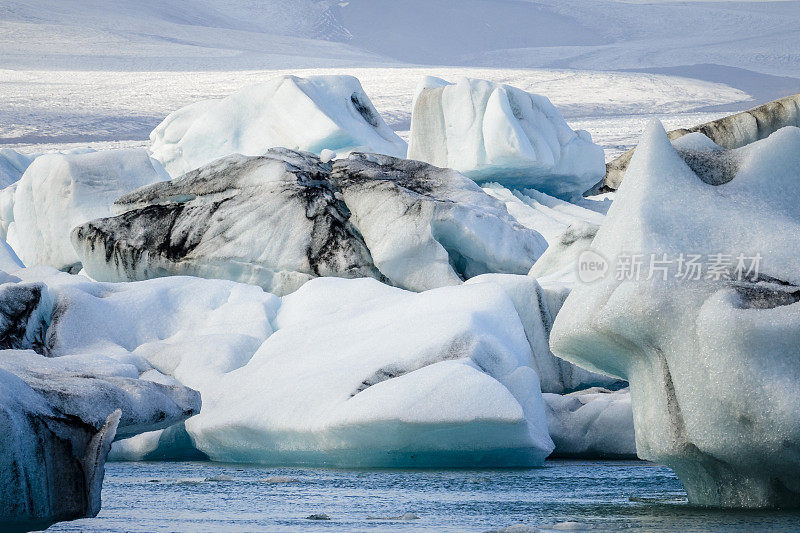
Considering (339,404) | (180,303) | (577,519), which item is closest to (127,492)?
(339,404)

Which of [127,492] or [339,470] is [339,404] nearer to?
[339,470]

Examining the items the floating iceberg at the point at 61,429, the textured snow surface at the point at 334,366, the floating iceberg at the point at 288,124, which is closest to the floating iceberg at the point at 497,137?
the floating iceberg at the point at 288,124

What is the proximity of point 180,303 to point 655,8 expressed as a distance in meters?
78.9

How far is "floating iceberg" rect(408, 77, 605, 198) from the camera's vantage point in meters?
15.1

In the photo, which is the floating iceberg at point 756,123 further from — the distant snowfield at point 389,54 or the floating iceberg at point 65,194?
the distant snowfield at point 389,54

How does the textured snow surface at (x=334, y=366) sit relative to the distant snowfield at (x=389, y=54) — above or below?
below

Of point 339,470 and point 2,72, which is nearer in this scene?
point 339,470

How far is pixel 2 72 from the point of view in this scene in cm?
5144

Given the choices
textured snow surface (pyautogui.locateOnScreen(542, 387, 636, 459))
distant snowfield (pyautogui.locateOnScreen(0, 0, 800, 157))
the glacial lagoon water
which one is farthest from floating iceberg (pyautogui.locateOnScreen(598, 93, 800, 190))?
distant snowfield (pyautogui.locateOnScreen(0, 0, 800, 157))

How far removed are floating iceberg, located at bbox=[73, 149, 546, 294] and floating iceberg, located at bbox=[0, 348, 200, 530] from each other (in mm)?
6008

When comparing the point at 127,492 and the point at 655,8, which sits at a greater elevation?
the point at 655,8

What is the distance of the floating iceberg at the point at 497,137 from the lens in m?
15.1

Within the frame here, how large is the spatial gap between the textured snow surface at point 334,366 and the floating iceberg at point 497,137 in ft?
23.3

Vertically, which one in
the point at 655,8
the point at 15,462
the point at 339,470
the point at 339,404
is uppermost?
the point at 655,8
